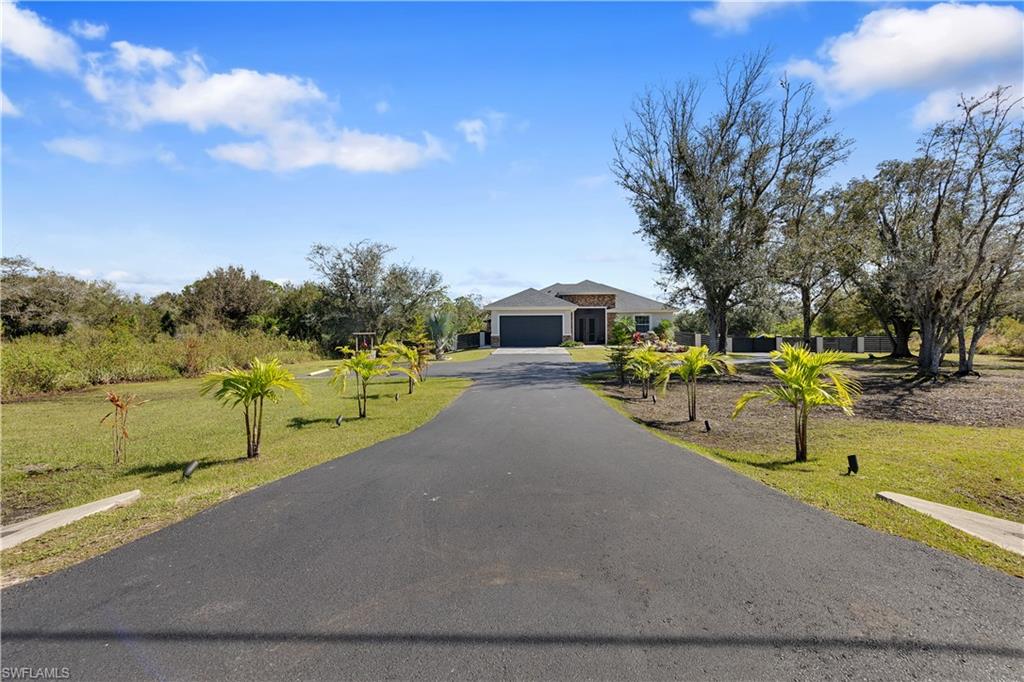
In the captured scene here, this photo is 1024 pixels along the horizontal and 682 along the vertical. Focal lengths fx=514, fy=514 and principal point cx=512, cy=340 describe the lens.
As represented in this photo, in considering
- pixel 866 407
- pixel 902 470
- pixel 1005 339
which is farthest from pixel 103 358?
pixel 1005 339

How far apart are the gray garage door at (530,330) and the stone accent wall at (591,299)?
199 inches

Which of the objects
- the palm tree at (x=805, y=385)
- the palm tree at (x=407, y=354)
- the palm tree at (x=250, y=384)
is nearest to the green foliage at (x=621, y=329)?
the palm tree at (x=407, y=354)

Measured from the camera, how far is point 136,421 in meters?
10.6

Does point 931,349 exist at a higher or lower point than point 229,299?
lower

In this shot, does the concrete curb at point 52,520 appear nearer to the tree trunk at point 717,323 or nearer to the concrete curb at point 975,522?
the concrete curb at point 975,522

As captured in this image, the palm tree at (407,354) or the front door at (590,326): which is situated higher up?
the front door at (590,326)

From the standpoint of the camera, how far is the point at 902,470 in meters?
6.75

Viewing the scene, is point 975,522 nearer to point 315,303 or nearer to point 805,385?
point 805,385

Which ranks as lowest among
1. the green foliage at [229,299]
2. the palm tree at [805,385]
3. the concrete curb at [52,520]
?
the concrete curb at [52,520]

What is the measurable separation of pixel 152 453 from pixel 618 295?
42.7 m

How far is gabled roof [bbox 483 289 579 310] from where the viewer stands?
4047 cm

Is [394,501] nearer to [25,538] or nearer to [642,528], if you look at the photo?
[642,528]

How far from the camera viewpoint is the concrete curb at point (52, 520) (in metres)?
4.40

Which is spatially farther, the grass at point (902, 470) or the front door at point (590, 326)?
the front door at point (590, 326)
